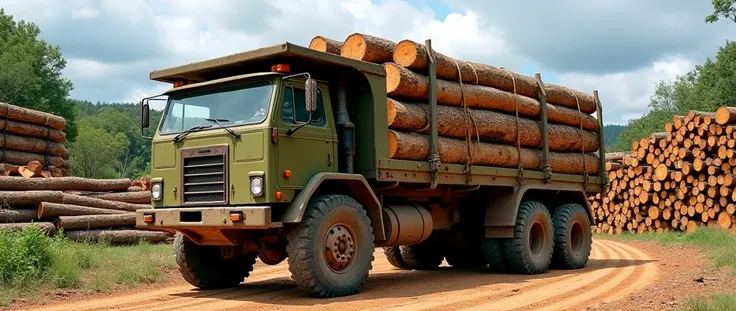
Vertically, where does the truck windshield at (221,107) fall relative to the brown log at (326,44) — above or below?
below

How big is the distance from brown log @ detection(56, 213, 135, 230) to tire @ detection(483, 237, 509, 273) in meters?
8.14

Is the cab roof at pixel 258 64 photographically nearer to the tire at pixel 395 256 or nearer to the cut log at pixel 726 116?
the tire at pixel 395 256

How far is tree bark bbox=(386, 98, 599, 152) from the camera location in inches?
440

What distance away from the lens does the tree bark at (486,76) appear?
11672 mm

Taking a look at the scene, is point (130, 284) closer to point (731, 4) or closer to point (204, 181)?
point (204, 181)

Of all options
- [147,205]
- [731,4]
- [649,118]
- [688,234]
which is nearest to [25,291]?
[147,205]

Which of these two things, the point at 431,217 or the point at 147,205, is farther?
the point at 147,205

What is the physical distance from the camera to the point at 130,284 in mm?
11500

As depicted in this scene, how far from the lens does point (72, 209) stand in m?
16.2

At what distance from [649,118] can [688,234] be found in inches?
2194

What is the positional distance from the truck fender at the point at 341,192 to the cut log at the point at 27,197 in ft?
27.0

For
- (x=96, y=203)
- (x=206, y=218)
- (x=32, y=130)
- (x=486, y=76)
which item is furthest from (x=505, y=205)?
(x=32, y=130)

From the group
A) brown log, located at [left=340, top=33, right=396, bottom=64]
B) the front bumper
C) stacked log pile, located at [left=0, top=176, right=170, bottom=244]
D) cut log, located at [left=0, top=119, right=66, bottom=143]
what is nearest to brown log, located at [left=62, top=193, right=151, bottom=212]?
stacked log pile, located at [left=0, top=176, right=170, bottom=244]

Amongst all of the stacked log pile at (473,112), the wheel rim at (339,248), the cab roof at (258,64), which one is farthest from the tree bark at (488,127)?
the wheel rim at (339,248)
